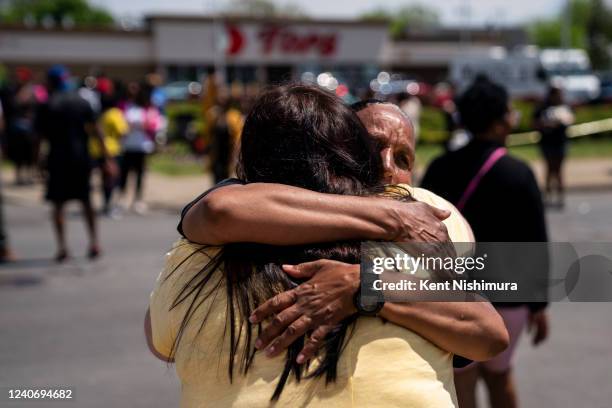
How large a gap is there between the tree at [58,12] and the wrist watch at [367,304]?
9360 centimetres

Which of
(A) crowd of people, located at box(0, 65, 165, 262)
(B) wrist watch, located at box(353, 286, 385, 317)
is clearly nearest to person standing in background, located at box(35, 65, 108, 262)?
(A) crowd of people, located at box(0, 65, 165, 262)

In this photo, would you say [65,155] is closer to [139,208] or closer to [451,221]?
[139,208]

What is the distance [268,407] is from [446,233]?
1.77 feet

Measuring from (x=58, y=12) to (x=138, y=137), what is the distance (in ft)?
282

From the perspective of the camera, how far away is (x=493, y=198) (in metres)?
3.57

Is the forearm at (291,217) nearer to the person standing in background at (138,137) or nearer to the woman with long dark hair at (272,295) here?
the woman with long dark hair at (272,295)

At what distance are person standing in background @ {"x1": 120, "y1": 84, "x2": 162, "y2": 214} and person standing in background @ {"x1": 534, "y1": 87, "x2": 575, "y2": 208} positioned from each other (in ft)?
19.6

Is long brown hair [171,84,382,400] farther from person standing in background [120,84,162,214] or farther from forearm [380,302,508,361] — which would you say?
person standing in background [120,84,162,214]

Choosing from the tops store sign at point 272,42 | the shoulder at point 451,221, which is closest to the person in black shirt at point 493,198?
the shoulder at point 451,221

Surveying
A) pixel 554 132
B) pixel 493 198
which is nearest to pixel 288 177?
pixel 493 198

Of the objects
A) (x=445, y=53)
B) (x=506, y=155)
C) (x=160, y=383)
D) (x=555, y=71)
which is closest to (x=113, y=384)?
(x=160, y=383)

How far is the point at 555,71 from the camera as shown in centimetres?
3806

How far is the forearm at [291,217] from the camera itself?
1677 mm

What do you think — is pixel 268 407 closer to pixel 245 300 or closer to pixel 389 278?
pixel 245 300
